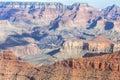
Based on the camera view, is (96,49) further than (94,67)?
Yes

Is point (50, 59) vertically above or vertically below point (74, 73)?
below

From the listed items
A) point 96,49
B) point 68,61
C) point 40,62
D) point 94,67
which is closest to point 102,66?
point 94,67

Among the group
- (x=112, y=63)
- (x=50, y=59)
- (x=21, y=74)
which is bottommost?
(x=50, y=59)

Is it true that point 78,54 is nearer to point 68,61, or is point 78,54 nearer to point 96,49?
point 96,49

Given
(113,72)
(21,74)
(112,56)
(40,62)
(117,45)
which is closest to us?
(113,72)

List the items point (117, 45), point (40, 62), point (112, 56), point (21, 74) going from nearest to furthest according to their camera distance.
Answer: point (112, 56), point (21, 74), point (40, 62), point (117, 45)

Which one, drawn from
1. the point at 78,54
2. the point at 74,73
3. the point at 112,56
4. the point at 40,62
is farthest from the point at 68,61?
the point at 78,54

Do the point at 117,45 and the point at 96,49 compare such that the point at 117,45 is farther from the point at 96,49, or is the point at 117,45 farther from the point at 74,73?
the point at 74,73
